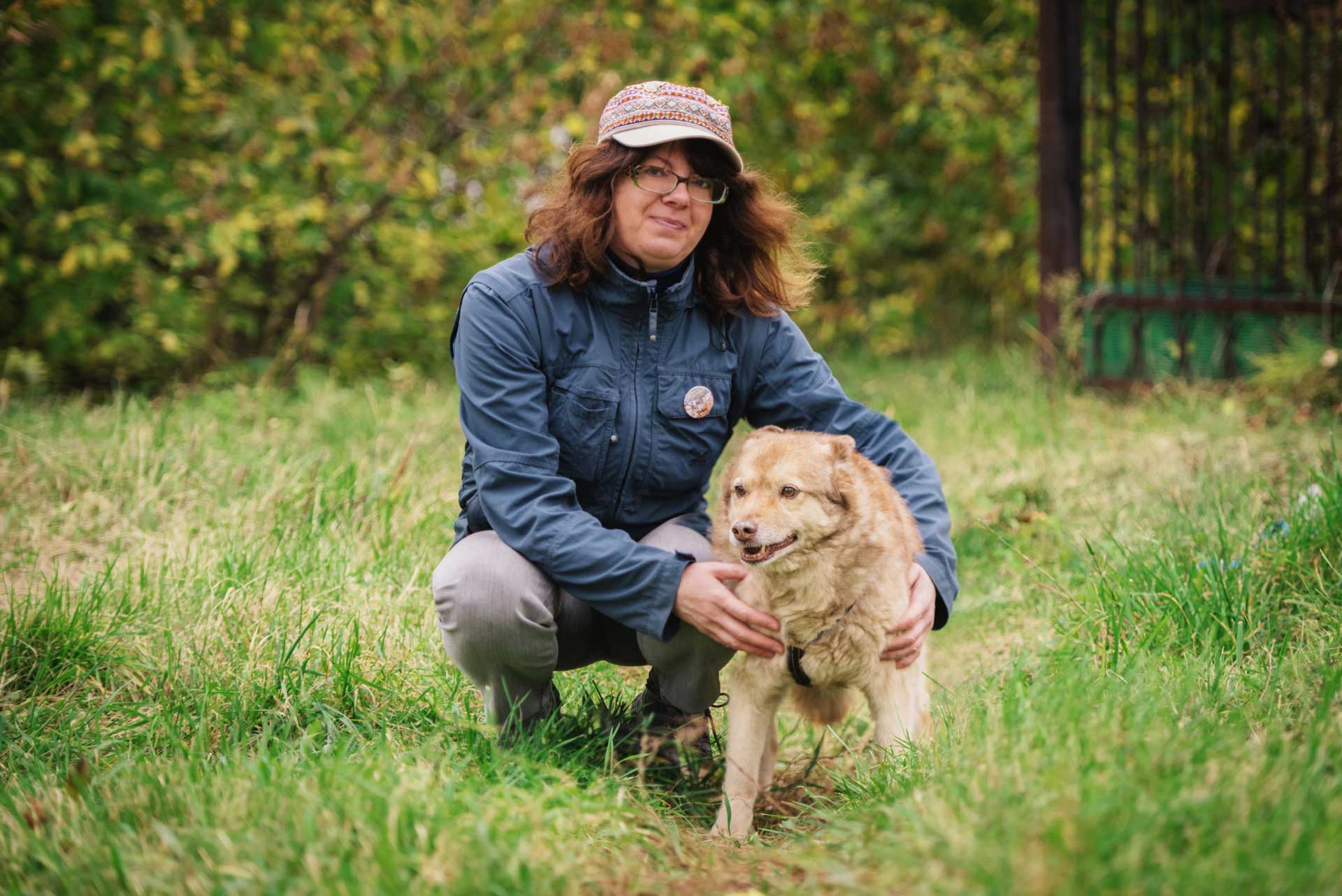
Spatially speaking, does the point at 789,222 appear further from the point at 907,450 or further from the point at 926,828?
the point at 926,828

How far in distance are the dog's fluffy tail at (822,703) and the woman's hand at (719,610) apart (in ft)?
1.65

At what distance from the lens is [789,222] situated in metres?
3.46

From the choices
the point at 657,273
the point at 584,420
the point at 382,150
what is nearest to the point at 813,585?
the point at 584,420

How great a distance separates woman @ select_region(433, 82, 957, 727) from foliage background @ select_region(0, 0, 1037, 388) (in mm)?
3250

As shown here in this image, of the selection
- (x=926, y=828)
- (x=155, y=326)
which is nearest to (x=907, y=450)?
(x=926, y=828)

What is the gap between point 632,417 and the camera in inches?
122

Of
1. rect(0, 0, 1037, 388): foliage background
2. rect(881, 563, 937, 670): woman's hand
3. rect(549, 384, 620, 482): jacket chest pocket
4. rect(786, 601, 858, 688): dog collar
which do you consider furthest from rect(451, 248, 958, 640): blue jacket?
rect(0, 0, 1037, 388): foliage background

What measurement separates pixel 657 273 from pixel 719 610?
102 centimetres

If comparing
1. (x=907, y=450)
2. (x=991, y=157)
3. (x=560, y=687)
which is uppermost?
(x=991, y=157)

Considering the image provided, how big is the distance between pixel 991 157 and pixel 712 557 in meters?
7.28

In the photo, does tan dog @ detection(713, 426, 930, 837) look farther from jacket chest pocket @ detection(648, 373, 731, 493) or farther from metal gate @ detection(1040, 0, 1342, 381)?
metal gate @ detection(1040, 0, 1342, 381)

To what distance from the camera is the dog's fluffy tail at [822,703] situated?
3.28 m

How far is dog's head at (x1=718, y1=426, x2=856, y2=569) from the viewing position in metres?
2.83

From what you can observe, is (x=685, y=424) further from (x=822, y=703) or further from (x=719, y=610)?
(x=822, y=703)
